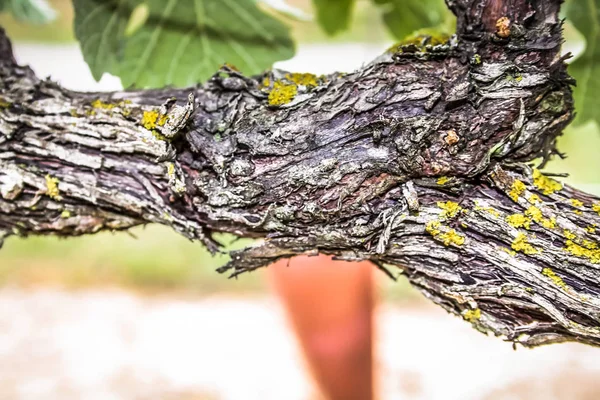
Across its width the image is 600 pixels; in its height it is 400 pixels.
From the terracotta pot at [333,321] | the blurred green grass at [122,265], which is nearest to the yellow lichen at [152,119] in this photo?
the terracotta pot at [333,321]

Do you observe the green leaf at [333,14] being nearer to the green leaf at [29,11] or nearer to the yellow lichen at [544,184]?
the green leaf at [29,11]

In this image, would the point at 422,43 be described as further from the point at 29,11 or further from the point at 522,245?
the point at 29,11

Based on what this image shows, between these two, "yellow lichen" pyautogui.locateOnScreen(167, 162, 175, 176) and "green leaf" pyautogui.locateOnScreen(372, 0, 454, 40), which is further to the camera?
"green leaf" pyautogui.locateOnScreen(372, 0, 454, 40)

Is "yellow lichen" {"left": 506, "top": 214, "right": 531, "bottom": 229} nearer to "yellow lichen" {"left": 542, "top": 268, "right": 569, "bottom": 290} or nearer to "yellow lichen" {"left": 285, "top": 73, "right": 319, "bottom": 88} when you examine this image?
"yellow lichen" {"left": 542, "top": 268, "right": 569, "bottom": 290}

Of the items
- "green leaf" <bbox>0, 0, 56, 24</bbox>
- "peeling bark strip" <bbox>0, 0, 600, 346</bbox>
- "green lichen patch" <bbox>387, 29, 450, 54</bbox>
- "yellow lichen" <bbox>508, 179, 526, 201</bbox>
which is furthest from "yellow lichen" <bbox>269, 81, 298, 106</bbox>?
"green leaf" <bbox>0, 0, 56, 24</bbox>

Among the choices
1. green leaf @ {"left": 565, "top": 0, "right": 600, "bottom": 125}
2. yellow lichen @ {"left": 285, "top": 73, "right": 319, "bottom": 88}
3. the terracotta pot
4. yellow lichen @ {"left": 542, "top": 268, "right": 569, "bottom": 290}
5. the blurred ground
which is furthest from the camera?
the blurred ground

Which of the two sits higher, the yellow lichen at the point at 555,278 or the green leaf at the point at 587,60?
the green leaf at the point at 587,60

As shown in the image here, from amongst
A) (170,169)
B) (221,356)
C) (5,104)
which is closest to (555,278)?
(170,169)

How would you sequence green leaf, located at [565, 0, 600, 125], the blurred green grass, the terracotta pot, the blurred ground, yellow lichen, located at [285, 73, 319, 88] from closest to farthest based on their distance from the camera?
1. yellow lichen, located at [285, 73, 319, 88]
2. green leaf, located at [565, 0, 600, 125]
3. the terracotta pot
4. the blurred ground
5. the blurred green grass
